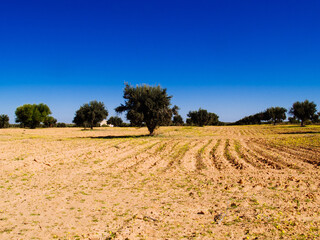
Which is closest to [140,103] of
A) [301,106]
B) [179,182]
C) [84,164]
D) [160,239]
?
[84,164]

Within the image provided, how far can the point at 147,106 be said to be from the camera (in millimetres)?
28188

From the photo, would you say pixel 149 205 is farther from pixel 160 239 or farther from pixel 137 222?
pixel 160 239

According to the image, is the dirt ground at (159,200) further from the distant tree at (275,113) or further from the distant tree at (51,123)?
the distant tree at (275,113)

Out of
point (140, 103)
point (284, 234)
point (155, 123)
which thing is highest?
point (140, 103)

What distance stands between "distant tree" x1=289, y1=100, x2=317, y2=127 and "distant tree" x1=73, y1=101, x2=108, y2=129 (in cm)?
4717

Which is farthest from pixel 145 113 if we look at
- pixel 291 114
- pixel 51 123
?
pixel 51 123

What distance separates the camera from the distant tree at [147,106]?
28188 millimetres

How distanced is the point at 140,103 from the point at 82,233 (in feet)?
80.5

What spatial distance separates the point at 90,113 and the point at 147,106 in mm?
29072

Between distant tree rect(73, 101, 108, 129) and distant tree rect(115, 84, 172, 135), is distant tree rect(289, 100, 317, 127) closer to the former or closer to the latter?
distant tree rect(115, 84, 172, 135)

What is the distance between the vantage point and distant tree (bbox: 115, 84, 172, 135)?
28188 mm

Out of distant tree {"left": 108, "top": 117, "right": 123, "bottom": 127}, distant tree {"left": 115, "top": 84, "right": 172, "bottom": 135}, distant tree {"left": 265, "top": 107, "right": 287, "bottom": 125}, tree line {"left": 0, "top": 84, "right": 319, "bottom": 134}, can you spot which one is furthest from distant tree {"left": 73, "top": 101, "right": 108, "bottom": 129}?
distant tree {"left": 265, "top": 107, "right": 287, "bottom": 125}

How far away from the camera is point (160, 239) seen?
4.37 m

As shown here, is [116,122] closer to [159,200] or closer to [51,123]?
[51,123]
